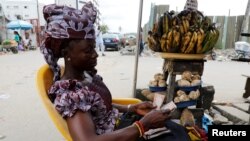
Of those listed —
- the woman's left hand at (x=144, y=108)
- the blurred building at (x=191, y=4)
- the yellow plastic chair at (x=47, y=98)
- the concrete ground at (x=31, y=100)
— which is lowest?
the concrete ground at (x=31, y=100)

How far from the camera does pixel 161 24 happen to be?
3.11 m

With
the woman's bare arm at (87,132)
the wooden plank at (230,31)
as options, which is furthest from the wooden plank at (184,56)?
the wooden plank at (230,31)

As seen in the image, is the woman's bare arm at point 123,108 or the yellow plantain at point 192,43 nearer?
the woman's bare arm at point 123,108

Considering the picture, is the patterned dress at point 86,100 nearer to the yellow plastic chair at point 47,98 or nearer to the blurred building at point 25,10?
the yellow plastic chair at point 47,98

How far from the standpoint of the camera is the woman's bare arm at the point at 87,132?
45.3 inches

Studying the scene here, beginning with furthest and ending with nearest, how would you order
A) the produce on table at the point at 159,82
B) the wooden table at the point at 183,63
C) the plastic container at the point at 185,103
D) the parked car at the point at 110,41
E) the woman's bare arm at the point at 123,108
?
the parked car at the point at 110,41, the produce on table at the point at 159,82, the plastic container at the point at 185,103, the wooden table at the point at 183,63, the woman's bare arm at the point at 123,108

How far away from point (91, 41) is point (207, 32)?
1925mm

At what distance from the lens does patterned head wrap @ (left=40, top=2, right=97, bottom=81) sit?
1.31 m

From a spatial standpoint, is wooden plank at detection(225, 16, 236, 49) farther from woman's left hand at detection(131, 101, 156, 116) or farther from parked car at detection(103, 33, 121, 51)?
woman's left hand at detection(131, 101, 156, 116)

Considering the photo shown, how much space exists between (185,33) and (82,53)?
185cm

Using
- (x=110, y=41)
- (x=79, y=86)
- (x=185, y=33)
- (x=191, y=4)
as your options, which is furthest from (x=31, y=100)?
(x=110, y=41)

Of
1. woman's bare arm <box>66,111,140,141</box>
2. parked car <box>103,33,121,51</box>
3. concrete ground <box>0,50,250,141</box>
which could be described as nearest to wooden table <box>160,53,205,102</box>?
concrete ground <box>0,50,250,141</box>

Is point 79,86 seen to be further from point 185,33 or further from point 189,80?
point 189,80

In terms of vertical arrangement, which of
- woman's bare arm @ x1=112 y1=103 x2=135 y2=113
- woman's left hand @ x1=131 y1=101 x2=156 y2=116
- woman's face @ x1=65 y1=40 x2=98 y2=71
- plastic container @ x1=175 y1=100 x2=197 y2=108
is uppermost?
woman's face @ x1=65 y1=40 x2=98 y2=71
